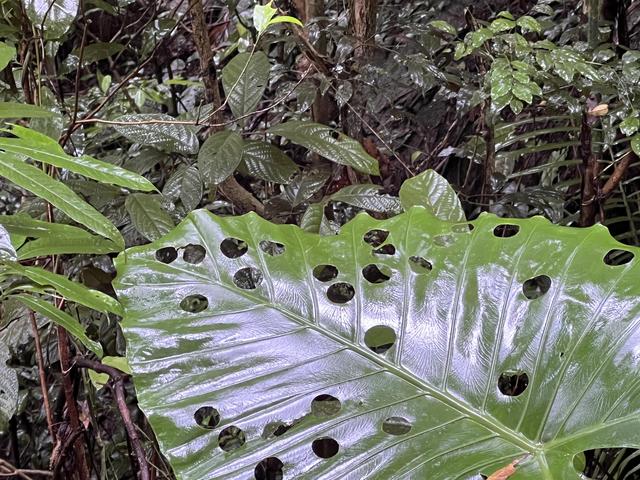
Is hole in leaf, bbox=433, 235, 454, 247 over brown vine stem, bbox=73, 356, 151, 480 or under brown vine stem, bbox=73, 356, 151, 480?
over

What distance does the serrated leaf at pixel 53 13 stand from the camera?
92 cm

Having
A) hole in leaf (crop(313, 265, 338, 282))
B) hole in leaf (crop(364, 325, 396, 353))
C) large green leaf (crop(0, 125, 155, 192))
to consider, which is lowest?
hole in leaf (crop(364, 325, 396, 353))

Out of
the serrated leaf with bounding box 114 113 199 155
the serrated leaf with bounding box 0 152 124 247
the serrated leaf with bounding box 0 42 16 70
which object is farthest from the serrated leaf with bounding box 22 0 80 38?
the serrated leaf with bounding box 0 152 124 247

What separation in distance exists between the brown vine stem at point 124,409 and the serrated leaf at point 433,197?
0.48m

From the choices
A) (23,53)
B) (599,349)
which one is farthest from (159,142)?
(599,349)

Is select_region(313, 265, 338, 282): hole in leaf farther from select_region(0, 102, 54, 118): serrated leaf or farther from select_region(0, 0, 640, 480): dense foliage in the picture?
A: select_region(0, 102, 54, 118): serrated leaf

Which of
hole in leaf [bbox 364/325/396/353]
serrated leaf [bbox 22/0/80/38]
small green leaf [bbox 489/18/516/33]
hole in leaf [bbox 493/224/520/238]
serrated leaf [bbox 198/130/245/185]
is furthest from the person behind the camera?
hole in leaf [bbox 493/224/520/238]

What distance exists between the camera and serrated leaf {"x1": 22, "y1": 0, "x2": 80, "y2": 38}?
0.92m

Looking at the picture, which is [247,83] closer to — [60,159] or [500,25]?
[500,25]

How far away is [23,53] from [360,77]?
57 centimetres

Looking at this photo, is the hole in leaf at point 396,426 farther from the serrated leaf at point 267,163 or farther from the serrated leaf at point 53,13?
the serrated leaf at point 53,13

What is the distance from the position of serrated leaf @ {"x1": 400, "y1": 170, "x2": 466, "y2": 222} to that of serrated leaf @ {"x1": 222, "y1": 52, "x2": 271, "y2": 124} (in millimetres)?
312

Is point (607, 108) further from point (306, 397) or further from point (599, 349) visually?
point (306, 397)

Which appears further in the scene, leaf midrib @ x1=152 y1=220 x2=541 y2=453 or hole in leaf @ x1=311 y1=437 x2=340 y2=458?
hole in leaf @ x1=311 y1=437 x2=340 y2=458
